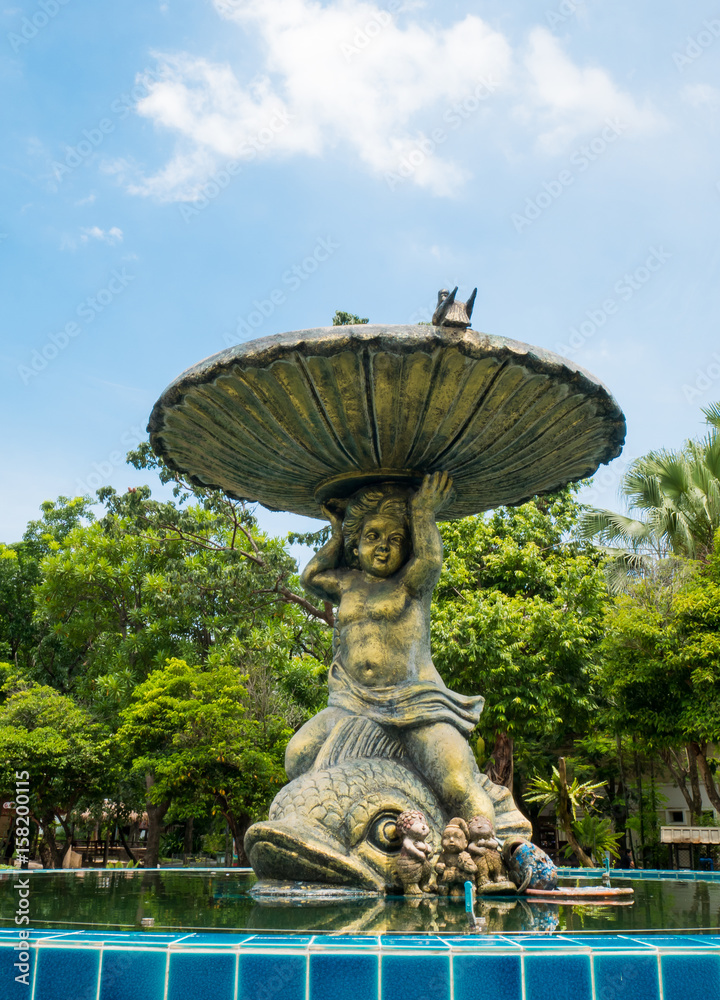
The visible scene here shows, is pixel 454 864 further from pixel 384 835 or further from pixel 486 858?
pixel 384 835

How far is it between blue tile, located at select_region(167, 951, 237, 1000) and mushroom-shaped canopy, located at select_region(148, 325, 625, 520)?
295 centimetres

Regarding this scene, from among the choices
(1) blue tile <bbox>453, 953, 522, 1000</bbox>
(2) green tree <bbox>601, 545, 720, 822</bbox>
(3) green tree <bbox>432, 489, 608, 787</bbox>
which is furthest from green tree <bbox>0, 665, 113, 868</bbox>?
(1) blue tile <bbox>453, 953, 522, 1000</bbox>

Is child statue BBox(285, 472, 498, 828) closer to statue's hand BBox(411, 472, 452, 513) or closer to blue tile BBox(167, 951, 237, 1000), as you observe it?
statue's hand BBox(411, 472, 452, 513)

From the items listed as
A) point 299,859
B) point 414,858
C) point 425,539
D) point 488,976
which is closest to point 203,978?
point 488,976

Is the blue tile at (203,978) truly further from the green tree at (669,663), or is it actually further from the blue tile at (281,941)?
the green tree at (669,663)

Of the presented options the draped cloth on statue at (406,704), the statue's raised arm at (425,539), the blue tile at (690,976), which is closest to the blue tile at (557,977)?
the blue tile at (690,976)

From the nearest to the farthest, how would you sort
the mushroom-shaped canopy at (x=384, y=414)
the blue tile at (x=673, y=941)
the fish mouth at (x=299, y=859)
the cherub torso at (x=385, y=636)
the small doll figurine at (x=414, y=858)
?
the blue tile at (x=673, y=941)
the fish mouth at (x=299, y=859)
the small doll figurine at (x=414, y=858)
the mushroom-shaped canopy at (x=384, y=414)
the cherub torso at (x=385, y=636)

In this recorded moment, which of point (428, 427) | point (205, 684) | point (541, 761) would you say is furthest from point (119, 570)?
point (428, 427)

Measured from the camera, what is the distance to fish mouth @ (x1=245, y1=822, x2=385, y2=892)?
434cm

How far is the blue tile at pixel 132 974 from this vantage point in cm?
249

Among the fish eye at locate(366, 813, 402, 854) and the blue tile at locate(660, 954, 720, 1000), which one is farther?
the fish eye at locate(366, 813, 402, 854)

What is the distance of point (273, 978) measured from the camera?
2473 millimetres

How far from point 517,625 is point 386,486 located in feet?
36.6

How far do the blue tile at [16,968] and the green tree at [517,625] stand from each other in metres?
13.5
